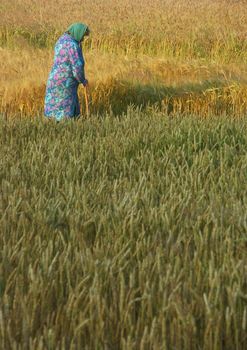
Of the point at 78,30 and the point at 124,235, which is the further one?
the point at 78,30

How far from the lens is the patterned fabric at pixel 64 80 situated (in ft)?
19.1

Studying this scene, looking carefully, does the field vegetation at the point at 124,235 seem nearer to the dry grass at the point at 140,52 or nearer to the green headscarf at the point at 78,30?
the green headscarf at the point at 78,30

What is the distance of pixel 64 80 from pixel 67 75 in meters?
0.05

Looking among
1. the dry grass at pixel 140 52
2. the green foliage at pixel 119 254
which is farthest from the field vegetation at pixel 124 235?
the dry grass at pixel 140 52

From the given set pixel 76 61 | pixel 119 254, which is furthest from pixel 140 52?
pixel 119 254

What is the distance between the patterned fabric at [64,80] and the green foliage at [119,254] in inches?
87.2

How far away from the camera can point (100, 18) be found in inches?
510

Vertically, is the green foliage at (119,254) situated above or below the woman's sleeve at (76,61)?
below

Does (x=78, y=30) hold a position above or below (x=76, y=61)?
above

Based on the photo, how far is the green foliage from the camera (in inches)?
59.9

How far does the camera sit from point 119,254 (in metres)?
1.86

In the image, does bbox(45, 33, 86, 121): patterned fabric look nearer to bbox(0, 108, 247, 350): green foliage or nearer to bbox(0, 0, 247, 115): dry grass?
bbox(0, 0, 247, 115): dry grass

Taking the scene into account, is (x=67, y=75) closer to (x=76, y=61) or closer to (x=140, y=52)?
(x=76, y=61)

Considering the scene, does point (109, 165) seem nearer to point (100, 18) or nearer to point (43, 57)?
point (43, 57)
